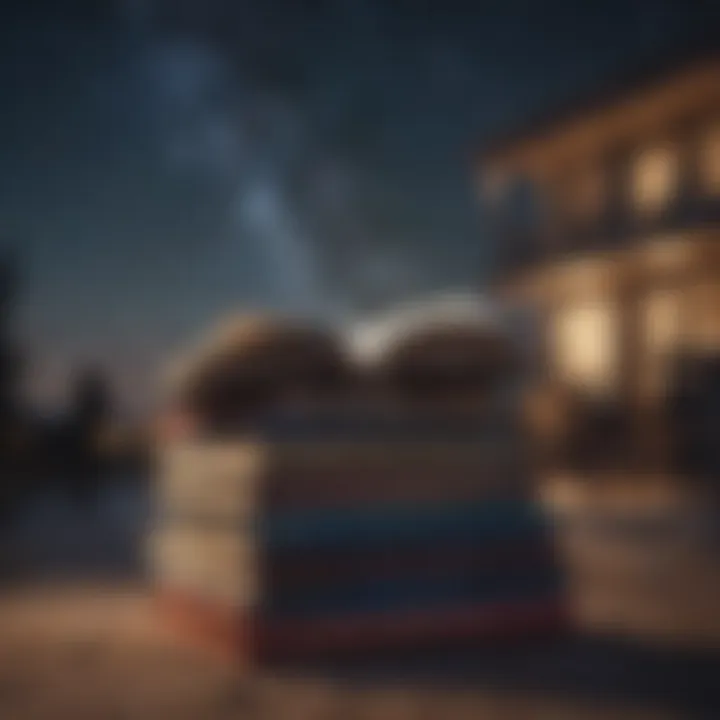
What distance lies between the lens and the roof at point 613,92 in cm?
1434

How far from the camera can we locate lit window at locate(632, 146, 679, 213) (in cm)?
1541

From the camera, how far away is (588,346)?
16.8 m

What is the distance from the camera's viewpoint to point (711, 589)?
21.5 feet

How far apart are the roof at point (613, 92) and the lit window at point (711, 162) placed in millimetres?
950

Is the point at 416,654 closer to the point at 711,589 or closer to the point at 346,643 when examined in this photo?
the point at 346,643

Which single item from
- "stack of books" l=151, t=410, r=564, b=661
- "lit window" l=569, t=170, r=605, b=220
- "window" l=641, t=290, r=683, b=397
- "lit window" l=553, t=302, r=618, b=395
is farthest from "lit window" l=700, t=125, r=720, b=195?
"stack of books" l=151, t=410, r=564, b=661

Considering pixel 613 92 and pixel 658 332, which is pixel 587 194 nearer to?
pixel 613 92

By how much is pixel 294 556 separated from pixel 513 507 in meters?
1.05

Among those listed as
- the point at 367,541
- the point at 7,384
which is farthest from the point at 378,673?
the point at 7,384

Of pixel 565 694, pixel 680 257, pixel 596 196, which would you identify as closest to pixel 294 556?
pixel 565 694

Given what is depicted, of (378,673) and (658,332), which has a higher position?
(658,332)

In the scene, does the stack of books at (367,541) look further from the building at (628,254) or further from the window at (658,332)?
the window at (658,332)

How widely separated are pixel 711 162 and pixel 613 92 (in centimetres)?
176

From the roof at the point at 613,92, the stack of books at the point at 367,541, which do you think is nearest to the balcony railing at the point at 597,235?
the roof at the point at 613,92
